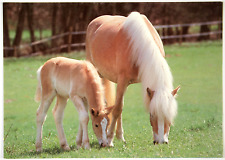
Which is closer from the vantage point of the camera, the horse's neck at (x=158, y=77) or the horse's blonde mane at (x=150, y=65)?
the horse's blonde mane at (x=150, y=65)

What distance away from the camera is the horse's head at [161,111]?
596 centimetres

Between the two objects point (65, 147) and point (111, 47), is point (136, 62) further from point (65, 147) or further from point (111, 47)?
point (65, 147)

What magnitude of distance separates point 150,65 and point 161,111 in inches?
31.3

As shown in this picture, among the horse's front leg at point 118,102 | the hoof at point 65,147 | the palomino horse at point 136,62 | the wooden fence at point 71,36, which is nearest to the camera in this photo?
the palomino horse at point 136,62

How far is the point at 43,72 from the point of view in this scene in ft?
22.3

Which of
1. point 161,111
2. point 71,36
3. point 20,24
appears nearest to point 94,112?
point 161,111

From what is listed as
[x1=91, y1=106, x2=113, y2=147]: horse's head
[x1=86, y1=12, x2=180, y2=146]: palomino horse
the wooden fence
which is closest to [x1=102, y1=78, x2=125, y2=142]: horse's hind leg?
[x1=86, y1=12, x2=180, y2=146]: palomino horse

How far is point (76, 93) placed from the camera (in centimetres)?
635

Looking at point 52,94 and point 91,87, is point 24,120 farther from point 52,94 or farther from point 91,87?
point 91,87

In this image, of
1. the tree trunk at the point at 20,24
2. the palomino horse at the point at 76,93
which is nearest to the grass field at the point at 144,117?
the palomino horse at the point at 76,93

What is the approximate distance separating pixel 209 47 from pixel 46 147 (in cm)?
1285

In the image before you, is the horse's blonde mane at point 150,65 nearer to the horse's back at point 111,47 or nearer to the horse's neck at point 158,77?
the horse's neck at point 158,77

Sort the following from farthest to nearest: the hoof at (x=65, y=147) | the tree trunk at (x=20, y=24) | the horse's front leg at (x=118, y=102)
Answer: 1. the tree trunk at (x=20, y=24)
2. the horse's front leg at (x=118, y=102)
3. the hoof at (x=65, y=147)

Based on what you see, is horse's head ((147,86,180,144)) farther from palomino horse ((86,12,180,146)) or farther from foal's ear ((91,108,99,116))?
foal's ear ((91,108,99,116))
